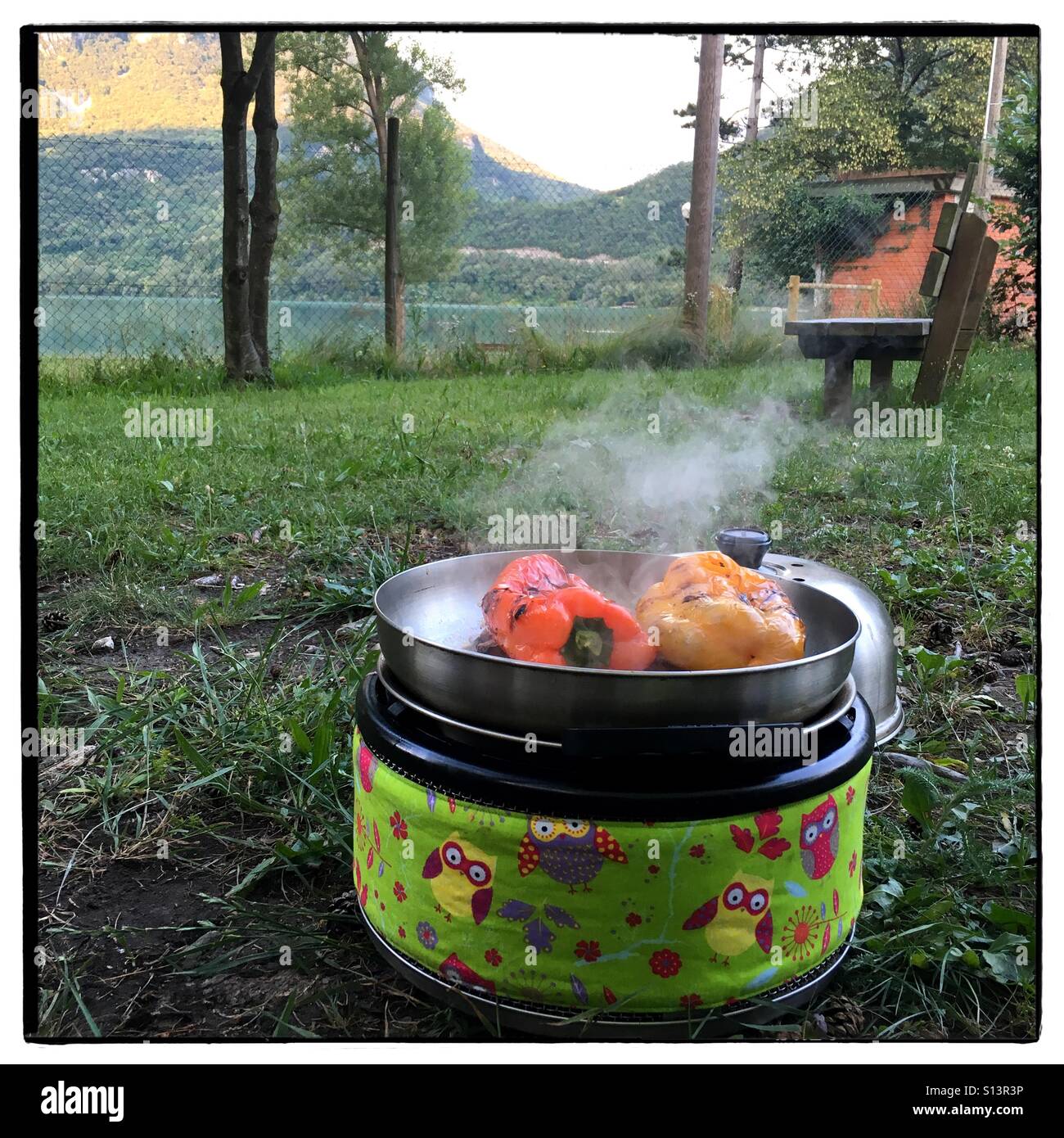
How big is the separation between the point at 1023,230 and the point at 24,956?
296 cm

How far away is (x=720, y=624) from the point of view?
1340 millimetres

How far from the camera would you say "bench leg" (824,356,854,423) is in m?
4.54

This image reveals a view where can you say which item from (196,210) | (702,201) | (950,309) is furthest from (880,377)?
(196,210)

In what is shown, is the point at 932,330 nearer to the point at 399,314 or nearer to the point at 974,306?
the point at 974,306

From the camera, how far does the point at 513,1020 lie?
4.20 feet

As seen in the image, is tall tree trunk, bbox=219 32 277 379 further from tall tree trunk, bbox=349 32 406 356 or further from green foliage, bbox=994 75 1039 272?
green foliage, bbox=994 75 1039 272

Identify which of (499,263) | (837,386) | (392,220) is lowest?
(837,386)

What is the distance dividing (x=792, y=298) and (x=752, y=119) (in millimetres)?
854

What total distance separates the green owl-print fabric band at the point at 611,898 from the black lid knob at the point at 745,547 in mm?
566

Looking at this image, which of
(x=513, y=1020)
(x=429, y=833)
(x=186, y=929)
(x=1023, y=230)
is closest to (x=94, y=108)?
(x=429, y=833)

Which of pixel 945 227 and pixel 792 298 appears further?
pixel 792 298

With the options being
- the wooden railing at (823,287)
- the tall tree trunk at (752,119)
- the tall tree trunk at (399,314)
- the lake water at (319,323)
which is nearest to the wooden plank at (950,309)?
the wooden railing at (823,287)

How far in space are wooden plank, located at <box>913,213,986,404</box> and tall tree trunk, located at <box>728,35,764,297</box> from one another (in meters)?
0.91

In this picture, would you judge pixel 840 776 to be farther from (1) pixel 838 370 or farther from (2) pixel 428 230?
(2) pixel 428 230
